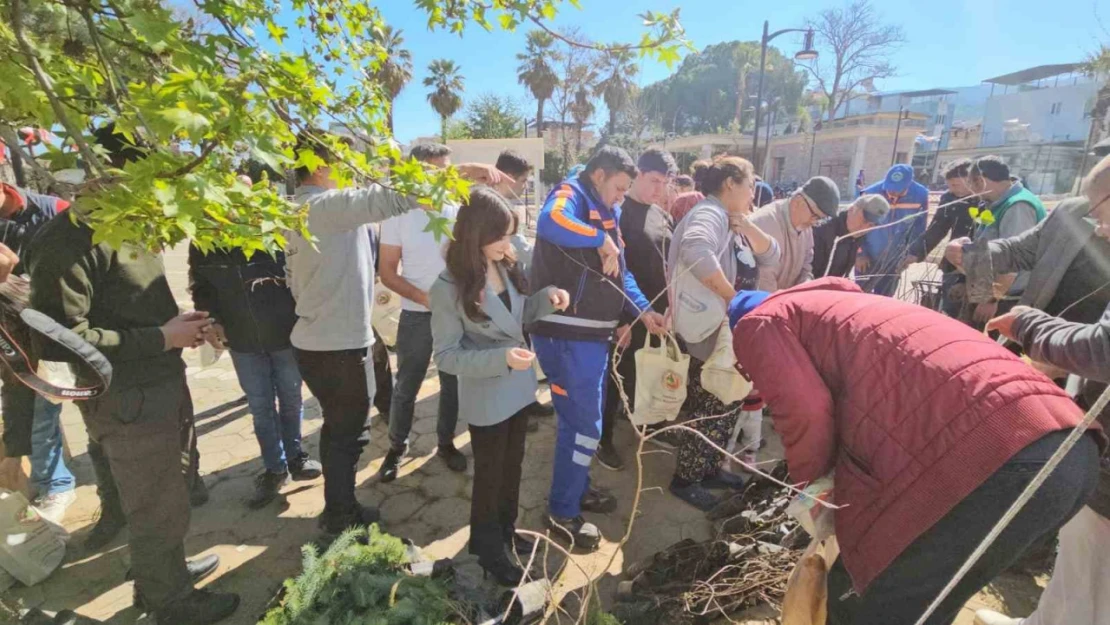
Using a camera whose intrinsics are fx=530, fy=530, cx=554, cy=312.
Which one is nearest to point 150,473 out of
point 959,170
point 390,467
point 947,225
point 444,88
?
point 390,467

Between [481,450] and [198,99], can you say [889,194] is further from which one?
[198,99]

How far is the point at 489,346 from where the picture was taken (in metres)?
2.25

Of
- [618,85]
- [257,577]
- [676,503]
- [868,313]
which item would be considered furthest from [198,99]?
[618,85]

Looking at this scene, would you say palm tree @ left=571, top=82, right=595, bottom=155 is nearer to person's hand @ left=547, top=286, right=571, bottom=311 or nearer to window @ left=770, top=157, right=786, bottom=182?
window @ left=770, top=157, right=786, bottom=182

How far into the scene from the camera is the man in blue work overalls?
8.82ft

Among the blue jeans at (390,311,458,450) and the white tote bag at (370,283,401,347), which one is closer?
the blue jeans at (390,311,458,450)

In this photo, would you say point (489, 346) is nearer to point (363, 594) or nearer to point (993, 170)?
point (363, 594)

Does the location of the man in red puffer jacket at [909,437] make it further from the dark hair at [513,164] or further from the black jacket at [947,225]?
the black jacket at [947,225]

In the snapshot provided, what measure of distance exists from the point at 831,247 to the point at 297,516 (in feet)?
13.5

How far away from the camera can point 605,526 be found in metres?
2.99

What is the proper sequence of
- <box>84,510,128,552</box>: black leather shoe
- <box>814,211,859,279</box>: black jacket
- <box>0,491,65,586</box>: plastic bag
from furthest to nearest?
1. <box>814,211,859,279</box>: black jacket
2. <box>84,510,128,552</box>: black leather shoe
3. <box>0,491,65,586</box>: plastic bag

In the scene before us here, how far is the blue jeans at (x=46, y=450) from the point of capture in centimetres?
292

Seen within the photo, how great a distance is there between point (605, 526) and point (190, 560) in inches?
81.8

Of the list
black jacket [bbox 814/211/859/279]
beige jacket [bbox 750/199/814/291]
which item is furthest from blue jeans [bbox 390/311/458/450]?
black jacket [bbox 814/211/859/279]
